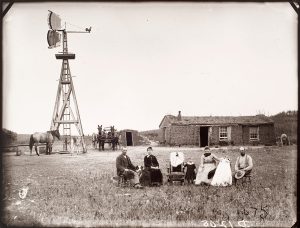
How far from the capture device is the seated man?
7711 millimetres

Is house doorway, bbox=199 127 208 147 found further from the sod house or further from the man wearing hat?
the man wearing hat

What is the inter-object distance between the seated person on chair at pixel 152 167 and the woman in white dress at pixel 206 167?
2.26ft

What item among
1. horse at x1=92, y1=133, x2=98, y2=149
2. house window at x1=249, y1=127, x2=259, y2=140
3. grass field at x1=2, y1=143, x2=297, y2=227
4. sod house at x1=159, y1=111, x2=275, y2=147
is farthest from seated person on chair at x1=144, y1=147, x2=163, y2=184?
house window at x1=249, y1=127, x2=259, y2=140

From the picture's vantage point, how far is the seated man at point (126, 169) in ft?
25.3

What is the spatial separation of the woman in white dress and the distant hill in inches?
48.0

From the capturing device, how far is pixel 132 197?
7422mm

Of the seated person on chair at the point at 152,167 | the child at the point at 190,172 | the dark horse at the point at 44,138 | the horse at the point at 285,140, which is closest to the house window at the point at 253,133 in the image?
the horse at the point at 285,140

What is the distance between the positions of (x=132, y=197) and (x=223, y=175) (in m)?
1.71

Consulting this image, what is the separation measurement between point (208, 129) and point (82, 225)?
296 cm

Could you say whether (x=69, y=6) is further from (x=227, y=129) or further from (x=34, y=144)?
(x=227, y=129)

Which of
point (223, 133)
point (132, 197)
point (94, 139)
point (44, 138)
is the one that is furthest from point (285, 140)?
point (44, 138)

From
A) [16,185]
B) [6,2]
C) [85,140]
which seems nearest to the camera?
[6,2]

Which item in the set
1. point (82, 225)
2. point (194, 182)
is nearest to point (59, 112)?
point (82, 225)

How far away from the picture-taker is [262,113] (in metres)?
7.65
